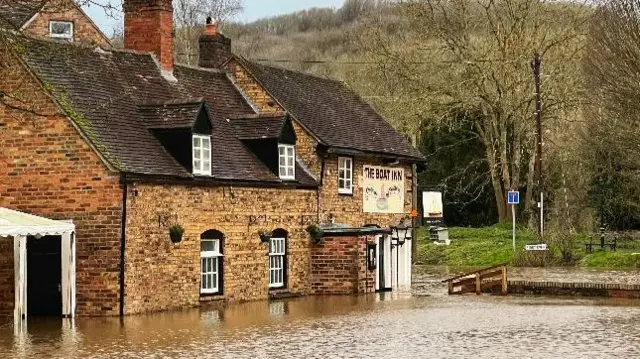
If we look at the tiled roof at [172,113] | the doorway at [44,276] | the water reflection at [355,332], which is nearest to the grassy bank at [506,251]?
the water reflection at [355,332]

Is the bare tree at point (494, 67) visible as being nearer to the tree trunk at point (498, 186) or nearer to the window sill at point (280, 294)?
the tree trunk at point (498, 186)

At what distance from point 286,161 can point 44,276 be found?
8.15 m

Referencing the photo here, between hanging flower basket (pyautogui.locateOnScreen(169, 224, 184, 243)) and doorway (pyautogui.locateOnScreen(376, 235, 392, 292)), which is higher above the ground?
hanging flower basket (pyautogui.locateOnScreen(169, 224, 184, 243))

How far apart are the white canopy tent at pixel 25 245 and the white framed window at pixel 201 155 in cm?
397

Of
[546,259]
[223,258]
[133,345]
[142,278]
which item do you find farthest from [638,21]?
[133,345]

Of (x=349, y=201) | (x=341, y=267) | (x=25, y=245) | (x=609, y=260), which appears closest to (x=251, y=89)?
(x=349, y=201)

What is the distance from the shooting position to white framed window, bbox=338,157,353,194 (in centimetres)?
3409

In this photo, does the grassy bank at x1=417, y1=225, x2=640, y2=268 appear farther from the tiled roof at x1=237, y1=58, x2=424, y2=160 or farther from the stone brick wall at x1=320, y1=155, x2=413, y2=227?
the stone brick wall at x1=320, y1=155, x2=413, y2=227

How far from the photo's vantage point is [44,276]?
25.7 metres

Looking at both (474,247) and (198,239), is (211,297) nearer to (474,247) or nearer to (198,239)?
(198,239)

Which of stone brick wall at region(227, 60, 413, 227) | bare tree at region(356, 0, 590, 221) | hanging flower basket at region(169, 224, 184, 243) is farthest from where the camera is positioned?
bare tree at region(356, 0, 590, 221)

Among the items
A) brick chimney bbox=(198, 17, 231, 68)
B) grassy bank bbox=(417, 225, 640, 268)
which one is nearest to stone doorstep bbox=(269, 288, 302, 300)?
brick chimney bbox=(198, 17, 231, 68)

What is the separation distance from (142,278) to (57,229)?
2545mm

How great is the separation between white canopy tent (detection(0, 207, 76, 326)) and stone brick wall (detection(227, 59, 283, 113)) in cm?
1058
